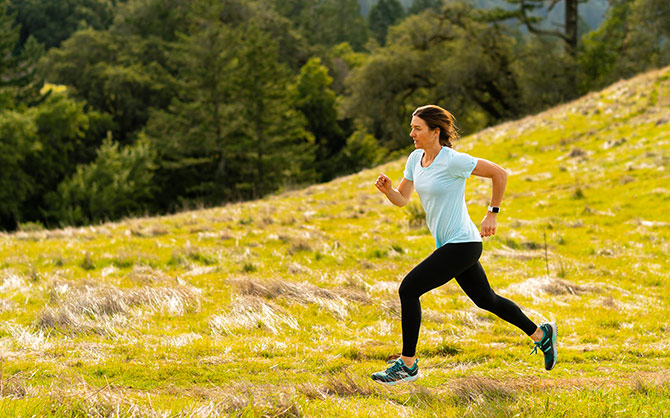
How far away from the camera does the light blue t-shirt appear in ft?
13.3

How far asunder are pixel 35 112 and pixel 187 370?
131 feet

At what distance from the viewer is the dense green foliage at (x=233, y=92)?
113 feet

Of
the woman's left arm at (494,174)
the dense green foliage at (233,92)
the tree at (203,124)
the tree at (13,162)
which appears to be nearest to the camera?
the woman's left arm at (494,174)

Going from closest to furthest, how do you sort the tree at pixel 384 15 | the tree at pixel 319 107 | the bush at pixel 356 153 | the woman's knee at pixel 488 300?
1. the woman's knee at pixel 488 300
2. the bush at pixel 356 153
3. the tree at pixel 319 107
4. the tree at pixel 384 15

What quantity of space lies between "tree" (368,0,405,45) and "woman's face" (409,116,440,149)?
92107 millimetres

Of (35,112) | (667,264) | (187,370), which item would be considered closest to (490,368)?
(187,370)

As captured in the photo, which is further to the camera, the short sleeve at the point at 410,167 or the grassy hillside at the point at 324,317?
the short sleeve at the point at 410,167

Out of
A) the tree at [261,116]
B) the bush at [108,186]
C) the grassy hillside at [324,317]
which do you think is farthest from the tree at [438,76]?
the grassy hillside at [324,317]

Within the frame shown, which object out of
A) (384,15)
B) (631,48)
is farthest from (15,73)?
(384,15)

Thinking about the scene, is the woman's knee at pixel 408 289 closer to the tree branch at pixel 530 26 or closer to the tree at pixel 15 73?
the tree branch at pixel 530 26

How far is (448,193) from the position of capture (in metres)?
4.09

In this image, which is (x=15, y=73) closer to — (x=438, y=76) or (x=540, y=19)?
(x=438, y=76)

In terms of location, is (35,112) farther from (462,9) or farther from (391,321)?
(391,321)

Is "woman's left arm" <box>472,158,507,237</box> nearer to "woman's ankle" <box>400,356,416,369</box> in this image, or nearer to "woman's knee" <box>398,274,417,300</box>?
"woman's knee" <box>398,274,417,300</box>
